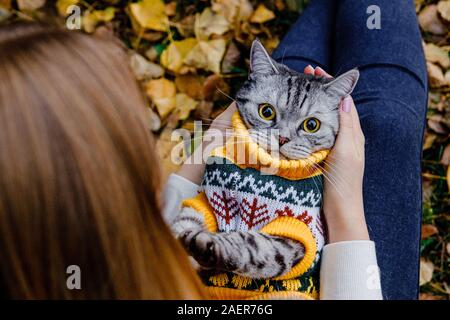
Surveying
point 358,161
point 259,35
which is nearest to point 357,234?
point 358,161

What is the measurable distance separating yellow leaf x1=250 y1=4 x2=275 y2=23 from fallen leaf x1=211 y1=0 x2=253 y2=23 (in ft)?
0.06

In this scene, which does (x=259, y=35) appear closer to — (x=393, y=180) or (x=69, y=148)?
(x=393, y=180)

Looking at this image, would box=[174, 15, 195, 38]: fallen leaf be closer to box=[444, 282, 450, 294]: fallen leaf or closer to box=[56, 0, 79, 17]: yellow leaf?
box=[56, 0, 79, 17]: yellow leaf

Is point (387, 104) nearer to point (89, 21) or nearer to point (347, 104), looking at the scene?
point (347, 104)

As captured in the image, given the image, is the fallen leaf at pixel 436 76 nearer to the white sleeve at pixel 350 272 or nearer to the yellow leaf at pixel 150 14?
the white sleeve at pixel 350 272

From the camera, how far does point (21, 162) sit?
0.48 meters

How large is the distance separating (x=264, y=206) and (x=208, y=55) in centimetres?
69

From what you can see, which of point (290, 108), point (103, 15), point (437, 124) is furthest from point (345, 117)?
point (103, 15)

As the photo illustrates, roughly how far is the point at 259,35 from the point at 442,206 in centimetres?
77

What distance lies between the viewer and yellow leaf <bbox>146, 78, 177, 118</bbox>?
135cm

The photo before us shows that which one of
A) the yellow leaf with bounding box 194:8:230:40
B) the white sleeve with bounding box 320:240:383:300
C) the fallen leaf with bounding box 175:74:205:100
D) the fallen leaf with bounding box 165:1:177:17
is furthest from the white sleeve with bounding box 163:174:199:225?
the fallen leaf with bounding box 165:1:177:17

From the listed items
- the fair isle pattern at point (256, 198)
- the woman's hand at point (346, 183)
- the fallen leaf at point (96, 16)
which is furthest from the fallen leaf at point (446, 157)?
the fallen leaf at point (96, 16)

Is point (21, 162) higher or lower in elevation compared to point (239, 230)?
higher

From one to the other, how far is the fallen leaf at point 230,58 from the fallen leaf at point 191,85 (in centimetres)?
8
